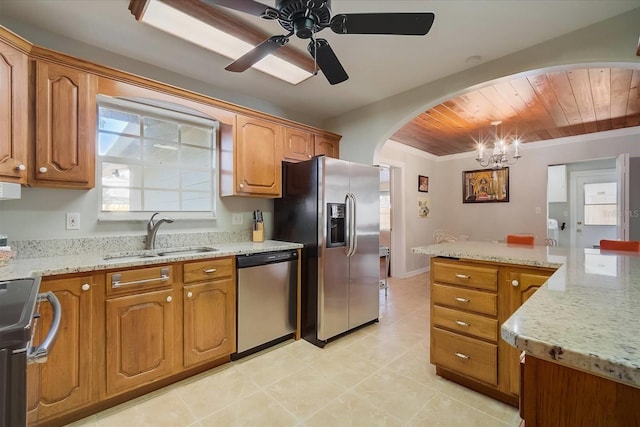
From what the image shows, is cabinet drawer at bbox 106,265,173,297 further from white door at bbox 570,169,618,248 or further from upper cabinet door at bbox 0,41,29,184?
white door at bbox 570,169,618,248

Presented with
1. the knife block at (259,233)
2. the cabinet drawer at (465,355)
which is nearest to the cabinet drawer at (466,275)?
Answer: the cabinet drawer at (465,355)

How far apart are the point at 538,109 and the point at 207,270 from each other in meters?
4.09

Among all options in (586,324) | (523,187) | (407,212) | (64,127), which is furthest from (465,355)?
(523,187)

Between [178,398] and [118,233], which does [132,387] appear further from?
[118,233]

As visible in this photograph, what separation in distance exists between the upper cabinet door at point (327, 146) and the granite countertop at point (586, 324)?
102 inches

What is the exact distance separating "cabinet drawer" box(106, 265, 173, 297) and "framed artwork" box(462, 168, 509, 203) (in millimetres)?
5642

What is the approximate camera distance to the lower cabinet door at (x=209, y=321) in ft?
6.62

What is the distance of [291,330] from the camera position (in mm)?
2654

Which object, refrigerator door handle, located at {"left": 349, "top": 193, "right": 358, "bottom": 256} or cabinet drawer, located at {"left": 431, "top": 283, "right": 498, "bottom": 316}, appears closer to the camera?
cabinet drawer, located at {"left": 431, "top": 283, "right": 498, "bottom": 316}

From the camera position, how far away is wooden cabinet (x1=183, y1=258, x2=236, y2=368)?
2.02 m

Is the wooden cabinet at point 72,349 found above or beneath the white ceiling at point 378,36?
beneath

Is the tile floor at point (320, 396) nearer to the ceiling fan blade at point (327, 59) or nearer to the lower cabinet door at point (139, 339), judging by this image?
the lower cabinet door at point (139, 339)

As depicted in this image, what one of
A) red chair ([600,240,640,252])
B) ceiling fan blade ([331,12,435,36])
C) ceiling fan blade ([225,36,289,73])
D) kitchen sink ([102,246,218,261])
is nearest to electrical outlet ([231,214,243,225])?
kitchen sink ([102,246,218,261])

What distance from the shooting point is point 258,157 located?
2777 millimetres
